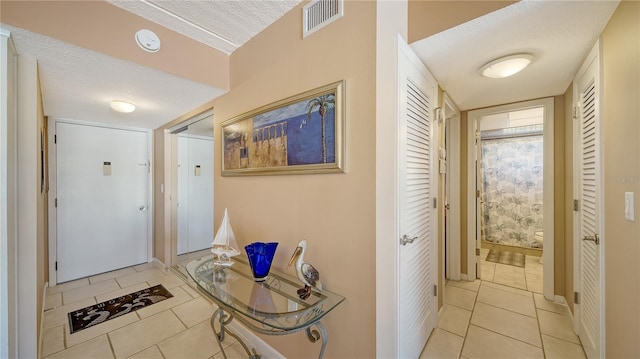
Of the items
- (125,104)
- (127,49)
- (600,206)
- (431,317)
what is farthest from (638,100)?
(125,104)

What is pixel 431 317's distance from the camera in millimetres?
1889

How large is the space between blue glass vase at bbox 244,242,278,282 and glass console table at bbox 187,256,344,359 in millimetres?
56

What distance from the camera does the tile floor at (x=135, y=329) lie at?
1.79 metres

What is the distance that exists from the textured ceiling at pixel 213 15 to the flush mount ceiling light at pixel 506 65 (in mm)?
1354

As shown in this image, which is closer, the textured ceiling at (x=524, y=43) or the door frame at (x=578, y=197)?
the textured ceiling at (x=524, y=43)

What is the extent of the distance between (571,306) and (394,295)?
2025 mm

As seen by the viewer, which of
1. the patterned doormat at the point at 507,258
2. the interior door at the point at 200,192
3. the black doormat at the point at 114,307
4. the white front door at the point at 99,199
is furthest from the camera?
the interior door at the point at 200,192

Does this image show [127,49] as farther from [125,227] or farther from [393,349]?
[125,227]

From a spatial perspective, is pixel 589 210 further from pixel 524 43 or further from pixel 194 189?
pixel 194 189

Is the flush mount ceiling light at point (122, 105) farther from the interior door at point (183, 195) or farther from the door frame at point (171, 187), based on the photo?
the interior door at point (183, 195)

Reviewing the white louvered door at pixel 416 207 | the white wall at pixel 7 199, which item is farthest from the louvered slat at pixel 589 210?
the white wall at pixel 7 199

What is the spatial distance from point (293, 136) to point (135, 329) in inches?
86.6

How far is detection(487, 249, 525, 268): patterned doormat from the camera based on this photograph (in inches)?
136

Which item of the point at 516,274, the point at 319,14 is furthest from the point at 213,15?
the point at 516,274
